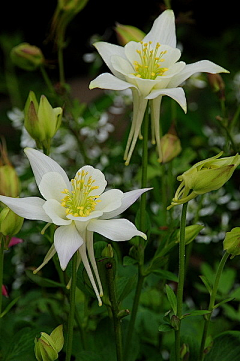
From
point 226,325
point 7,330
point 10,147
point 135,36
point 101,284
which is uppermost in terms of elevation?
point 135,36

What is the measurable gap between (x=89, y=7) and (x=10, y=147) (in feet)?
2.61

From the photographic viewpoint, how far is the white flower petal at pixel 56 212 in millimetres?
406

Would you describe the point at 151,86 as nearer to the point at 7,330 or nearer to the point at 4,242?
the point at 4,242

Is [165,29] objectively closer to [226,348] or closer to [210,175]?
[210,175]

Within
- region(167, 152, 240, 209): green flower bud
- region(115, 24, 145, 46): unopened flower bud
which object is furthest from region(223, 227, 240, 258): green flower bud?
region(115, 24, 145, 46): unopened flower bud

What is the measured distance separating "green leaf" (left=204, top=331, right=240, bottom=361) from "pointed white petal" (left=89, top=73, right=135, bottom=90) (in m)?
0.25

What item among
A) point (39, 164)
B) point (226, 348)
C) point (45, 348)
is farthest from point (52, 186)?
point (226, 348)

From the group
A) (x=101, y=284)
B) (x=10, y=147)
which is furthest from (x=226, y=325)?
(x=10, y=147)

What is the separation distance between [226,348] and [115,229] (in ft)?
0.65

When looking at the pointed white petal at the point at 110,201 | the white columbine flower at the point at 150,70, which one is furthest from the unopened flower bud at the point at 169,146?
the pointed white petal at the point at 110,201

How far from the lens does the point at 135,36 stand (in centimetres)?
62

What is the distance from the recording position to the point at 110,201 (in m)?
0.44

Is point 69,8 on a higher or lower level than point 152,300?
higher

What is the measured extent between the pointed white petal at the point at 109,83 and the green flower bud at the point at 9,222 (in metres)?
0.13
